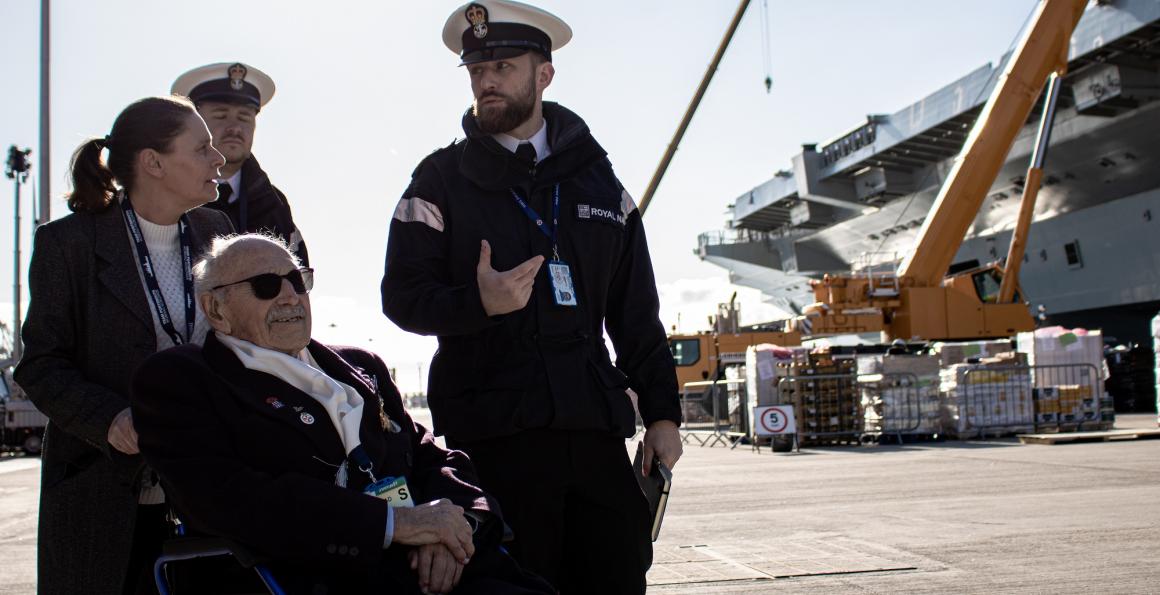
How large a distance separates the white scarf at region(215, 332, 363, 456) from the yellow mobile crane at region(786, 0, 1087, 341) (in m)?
22.1

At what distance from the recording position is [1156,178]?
121 ft

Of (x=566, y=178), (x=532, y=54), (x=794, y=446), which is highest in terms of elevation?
(x=532, y=54)

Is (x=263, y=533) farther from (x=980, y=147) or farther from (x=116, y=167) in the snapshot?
(x=980, y=147)

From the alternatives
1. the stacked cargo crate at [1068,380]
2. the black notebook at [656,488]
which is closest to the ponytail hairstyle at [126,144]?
the black notebook at [656,488]

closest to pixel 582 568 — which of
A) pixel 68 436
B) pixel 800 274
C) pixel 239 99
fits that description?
pixel 68 436

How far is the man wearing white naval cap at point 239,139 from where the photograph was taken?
142 inches

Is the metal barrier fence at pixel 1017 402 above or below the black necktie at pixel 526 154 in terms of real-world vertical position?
below

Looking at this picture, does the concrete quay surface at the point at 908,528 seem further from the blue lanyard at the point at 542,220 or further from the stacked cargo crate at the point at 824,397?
the stacked cargo crate at the point at 824,397

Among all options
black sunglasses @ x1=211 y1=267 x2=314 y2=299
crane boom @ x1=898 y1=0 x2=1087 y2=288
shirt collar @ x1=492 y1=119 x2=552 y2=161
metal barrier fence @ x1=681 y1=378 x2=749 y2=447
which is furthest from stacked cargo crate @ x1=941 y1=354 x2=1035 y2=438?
black sunglasses @ x1=211 y1=267 x2=314 y2=299

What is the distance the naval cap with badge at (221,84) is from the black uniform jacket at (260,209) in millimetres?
208

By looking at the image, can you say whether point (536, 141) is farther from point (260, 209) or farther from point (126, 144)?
point (126, 144)

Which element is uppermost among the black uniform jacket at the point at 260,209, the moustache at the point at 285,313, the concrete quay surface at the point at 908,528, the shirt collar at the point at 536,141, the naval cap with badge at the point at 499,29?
the naval cap with badge at the point at 499,29

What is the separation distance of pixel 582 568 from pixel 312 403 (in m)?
0.85

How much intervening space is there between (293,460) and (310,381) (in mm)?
197
